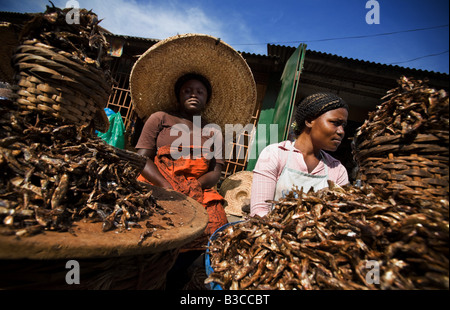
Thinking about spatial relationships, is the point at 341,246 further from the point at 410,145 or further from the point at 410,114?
the point at 410,114

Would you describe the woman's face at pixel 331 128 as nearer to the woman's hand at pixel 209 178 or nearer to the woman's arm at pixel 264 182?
the woman's arm at pixel 264 182

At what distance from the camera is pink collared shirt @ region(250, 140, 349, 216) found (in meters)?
2.21

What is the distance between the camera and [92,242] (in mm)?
748

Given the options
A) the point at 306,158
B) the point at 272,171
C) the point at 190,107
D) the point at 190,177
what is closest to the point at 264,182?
the point at 272,171

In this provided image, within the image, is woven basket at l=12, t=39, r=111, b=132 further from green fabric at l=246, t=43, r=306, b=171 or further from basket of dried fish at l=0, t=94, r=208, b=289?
green fabric at l=246, t=43, r=306, b=171

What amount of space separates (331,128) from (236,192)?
266 cm

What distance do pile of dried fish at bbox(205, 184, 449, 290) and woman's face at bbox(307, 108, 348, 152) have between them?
108cm

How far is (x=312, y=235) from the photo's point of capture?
1.02 metres

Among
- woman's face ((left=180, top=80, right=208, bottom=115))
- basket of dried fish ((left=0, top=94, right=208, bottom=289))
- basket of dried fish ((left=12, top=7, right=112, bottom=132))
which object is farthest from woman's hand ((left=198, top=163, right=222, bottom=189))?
basket of dried fish ((left=12, top=7, right=112, bottom=132))

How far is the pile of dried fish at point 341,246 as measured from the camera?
2.39ft

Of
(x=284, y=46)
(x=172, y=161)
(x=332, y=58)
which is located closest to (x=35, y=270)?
(x=172, y=161)

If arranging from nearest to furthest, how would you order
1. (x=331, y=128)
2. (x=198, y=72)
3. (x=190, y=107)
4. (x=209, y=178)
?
(x=331, y=128), (x=209, y=178), (x=190, y=107), (x=198, y=72)

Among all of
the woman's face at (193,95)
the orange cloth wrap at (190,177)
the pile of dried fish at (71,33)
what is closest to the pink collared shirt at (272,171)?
the orange cloth wrap at (190,177)

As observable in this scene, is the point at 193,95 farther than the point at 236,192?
No
